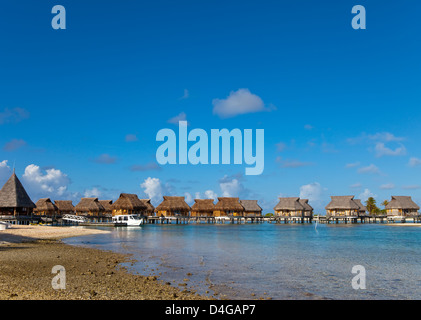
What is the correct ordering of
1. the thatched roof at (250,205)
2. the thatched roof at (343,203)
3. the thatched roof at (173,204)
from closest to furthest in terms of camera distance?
the thatched roof at (173,204) < the thatched roof at (343,203) < the thatched roof at (250,205)

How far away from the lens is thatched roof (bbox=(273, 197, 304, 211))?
9706cm

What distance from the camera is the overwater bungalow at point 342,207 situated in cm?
9344

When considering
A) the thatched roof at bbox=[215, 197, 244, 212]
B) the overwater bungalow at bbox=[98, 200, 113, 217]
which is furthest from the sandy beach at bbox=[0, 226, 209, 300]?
the overwater bungalow at bbox=[98, 200, 113, 217]

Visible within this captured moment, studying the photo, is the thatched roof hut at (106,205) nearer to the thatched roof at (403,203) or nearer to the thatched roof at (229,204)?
the thatched roof at (229,204)

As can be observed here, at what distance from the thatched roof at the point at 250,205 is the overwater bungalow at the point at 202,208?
33.1 ft

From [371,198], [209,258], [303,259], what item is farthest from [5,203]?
[371,198]

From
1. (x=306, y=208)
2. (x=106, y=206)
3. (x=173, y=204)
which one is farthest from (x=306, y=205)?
(x=106, y=206)

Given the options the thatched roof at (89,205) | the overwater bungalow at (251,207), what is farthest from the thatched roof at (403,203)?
the thatched roof at (89,205)

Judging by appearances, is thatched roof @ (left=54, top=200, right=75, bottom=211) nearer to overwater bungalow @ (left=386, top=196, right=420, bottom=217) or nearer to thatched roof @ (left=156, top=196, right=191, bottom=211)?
thatched roof @ (left=156, top=196, right=191, bottom=211)

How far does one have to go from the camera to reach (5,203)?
57.9 m

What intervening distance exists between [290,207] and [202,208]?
2400 centimetres

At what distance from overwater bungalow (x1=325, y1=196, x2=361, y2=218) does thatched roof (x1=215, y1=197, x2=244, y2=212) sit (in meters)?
23.9

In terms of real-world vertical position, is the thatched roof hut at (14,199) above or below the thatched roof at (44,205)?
above
